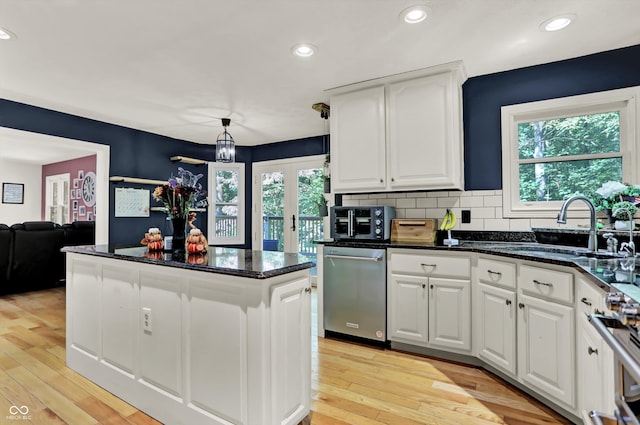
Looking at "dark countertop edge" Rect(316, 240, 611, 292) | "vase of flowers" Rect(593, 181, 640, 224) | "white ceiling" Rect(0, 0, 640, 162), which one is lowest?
"dark countertop edge" Rect(316, 240, 611, 292)

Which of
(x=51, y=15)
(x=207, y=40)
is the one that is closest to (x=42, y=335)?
(x=51, y=15)

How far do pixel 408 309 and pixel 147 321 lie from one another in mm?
1906

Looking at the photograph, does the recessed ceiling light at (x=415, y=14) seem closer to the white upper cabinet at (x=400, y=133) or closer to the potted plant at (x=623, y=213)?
the white upper cabinet at (x=400, y=133)

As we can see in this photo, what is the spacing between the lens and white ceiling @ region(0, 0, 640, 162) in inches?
78.6

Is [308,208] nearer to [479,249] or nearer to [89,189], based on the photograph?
[479,249]

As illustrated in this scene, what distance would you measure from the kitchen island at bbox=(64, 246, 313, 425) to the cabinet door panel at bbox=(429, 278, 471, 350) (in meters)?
1.26

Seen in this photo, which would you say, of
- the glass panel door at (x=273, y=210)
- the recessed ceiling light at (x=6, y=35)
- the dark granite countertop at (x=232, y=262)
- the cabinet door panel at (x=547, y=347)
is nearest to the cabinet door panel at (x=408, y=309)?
the cabinet door panel at (x=547, y=347)

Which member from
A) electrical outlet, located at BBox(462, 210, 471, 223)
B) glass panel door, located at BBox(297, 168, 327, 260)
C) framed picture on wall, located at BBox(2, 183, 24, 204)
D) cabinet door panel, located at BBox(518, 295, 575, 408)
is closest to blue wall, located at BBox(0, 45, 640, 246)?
electrical outlet, located at BBox(462, 210, 471, 223)

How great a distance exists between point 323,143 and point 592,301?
409 centimetres

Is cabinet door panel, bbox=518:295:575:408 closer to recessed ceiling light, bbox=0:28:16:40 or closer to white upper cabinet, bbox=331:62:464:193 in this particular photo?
white upper cabinet, bbox=331:62:464:193

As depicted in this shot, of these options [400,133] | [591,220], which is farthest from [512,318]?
[400,133]

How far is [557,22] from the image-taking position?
2148 millimetres

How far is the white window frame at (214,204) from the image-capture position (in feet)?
18.9

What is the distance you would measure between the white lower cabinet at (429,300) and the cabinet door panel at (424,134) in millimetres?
675
